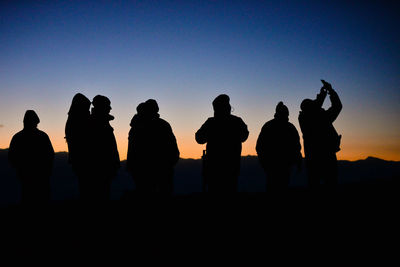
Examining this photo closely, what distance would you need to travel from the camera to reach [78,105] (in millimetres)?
5316

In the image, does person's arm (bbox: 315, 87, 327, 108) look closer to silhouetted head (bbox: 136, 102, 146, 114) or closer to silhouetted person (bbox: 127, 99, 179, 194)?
silhouetted person (bbox: 127, 99, 179, 194)

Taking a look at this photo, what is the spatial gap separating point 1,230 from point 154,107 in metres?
3.51

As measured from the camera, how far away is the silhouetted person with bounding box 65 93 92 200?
5277mm

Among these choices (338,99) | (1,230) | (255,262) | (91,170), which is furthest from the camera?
(338,99)

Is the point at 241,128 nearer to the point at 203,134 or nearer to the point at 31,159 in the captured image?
the point at 203,134

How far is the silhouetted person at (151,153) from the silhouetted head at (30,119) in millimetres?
2782

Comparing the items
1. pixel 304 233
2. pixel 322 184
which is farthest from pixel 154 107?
pixel 322 184

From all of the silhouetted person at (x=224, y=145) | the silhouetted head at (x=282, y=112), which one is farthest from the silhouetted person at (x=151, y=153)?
the silhouetted head at (x=282, y=112)

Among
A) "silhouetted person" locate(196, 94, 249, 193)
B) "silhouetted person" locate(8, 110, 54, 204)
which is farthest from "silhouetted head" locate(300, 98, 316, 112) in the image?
"silhouetted person" locate(8, 110, 54, 204)

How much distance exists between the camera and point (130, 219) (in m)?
5.33

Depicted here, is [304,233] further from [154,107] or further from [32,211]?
[32,211]

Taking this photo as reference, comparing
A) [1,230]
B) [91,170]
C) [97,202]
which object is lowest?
[1,230]

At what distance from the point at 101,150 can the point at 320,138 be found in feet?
15.1

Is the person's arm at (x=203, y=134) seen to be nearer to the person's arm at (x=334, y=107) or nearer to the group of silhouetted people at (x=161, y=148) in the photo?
the group of silhouetted people at (x=161, y=148)
